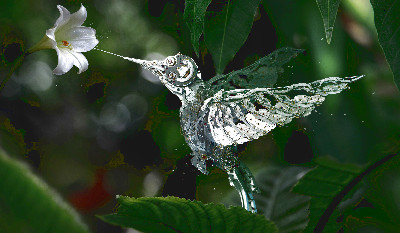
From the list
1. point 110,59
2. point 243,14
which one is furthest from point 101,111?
point 243,14

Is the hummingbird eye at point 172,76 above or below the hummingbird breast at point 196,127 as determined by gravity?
above

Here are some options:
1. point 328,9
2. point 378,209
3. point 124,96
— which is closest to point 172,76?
point 328,9

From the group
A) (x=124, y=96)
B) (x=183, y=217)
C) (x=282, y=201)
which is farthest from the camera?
(x=124, y=96)

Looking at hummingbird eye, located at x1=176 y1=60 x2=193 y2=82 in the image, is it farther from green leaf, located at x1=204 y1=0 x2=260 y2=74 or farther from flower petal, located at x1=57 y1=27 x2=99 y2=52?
flower petal, located at x1=57 y1=27 x2=99 y2=52

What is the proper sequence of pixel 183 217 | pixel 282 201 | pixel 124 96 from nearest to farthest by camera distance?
pixel 183 217
pixel 282 201
pixel 124 96

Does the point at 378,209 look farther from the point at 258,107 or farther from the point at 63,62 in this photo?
the point at 63,62

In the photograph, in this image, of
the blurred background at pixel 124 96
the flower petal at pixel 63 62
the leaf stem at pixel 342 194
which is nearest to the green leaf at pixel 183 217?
the leaf stem at pixel 342 194

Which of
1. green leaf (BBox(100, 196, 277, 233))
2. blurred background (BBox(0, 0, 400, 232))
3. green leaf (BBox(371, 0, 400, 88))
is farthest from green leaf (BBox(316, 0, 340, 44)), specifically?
blurred background (BBox(0, 0, 400, 232))

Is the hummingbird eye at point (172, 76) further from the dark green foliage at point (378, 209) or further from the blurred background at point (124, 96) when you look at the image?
the blurred background at point (124, 96)
